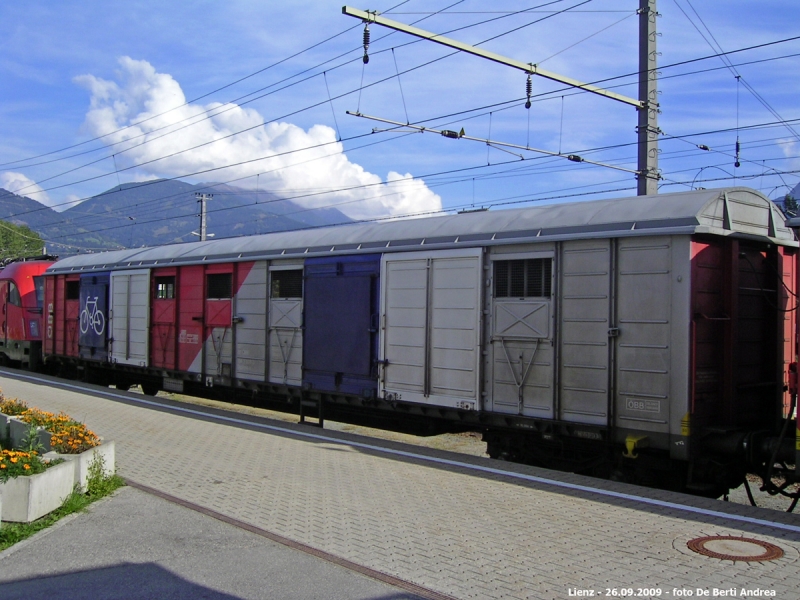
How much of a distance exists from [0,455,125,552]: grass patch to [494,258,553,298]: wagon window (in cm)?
530

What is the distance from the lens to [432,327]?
10.8m

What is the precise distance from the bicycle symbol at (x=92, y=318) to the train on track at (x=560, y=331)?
21.2 ft

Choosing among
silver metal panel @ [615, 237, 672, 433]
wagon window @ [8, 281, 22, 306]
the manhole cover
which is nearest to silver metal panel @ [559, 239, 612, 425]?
silver metal panel @ [615, 237, 672, 433]

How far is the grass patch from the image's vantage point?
640 cm

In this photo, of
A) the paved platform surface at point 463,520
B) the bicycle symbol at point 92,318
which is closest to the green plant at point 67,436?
the paved platform surface at point 463,520

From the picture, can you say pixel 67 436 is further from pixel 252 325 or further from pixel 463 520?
pixel 252 325

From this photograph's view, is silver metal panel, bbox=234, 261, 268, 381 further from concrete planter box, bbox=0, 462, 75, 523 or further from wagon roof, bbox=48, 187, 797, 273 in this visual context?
concrete planter box, bbox=0, 462, 75, 523

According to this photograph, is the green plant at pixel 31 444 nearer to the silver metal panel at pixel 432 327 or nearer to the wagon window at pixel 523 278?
the silver metal panel at pixel 432 327

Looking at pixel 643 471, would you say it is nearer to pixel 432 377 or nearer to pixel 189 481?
pixel 432 377

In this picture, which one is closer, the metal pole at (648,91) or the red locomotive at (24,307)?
the metal pole at (648,91)

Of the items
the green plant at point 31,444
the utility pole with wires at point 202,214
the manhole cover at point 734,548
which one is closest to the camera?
the manhole cover at point 734,548

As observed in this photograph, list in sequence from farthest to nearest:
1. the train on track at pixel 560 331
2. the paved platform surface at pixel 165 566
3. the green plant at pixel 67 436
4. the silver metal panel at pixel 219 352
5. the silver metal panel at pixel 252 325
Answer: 1. the silver metal panel at pixel 219 352
2. the silver metal panel at pixel 252 325
3. the train on track at pixel 560 331
4. the green plant at pixel 67 436
5. the paved platform surface at pixel 165 566

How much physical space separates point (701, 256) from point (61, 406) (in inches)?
480

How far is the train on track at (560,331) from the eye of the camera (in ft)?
27.2
